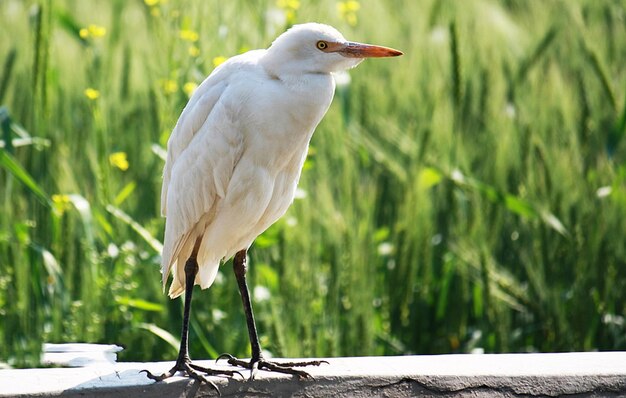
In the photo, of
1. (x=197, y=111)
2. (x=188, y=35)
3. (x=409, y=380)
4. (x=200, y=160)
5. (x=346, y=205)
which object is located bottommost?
(x=409, y=380)

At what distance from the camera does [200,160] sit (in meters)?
2.43

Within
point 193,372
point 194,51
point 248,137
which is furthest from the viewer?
point 194,51

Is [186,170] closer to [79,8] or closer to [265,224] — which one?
[265,224]

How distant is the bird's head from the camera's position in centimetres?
232

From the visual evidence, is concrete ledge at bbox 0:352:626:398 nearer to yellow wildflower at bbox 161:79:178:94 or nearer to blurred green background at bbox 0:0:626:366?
blurred green background at bbox 0:0:626:366

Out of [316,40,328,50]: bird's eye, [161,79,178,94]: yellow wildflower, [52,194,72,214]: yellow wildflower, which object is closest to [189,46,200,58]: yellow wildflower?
[161,79,178,94]: yellow wildflower

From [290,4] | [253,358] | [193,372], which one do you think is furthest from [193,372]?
[290,4]

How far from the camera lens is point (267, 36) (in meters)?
3.28

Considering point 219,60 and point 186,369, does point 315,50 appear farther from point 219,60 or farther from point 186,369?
point 219,60

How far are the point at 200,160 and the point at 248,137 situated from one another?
142mm

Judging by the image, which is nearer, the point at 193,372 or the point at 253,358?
the point at 193,372

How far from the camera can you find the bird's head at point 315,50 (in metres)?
2.32

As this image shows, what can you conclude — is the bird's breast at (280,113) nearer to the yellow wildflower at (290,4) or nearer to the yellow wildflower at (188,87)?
the yellow wildflower at (188,87)

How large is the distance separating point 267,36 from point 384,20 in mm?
1084
